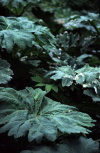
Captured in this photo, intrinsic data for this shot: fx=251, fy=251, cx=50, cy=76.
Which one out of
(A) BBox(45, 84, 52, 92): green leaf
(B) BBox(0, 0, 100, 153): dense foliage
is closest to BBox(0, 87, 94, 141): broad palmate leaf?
(B) BBox(0, 0, 100, 153): dense foliage

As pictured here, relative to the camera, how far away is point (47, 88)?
1.55m

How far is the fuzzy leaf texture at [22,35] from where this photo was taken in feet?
4.60

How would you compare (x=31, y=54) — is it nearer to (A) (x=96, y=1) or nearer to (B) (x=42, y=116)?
(B) (x=42, y=116)

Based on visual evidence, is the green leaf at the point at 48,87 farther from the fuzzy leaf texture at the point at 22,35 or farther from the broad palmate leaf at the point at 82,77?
the fuzzy leaf texture at the point at 22,35

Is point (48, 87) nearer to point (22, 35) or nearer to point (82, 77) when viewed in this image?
point (82, 77)

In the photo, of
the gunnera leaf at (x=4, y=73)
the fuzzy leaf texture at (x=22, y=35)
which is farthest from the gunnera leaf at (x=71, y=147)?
the fuzzy leaf texture at (x=22, y=35)

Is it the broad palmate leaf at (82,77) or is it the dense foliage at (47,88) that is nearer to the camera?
the dense foliage at (47,88)

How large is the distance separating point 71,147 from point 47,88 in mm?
508

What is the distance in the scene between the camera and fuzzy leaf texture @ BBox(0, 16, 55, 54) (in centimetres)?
140

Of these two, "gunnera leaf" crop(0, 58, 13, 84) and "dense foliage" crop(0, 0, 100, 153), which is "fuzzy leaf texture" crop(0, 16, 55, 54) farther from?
"gunnera leaf" crop(0, 58, 13, 84)

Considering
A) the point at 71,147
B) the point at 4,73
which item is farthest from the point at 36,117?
the point at 4,73

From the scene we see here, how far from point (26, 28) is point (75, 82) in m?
0.46

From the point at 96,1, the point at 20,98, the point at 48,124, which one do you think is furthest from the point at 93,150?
the point at 96,1

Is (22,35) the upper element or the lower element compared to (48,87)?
upper
